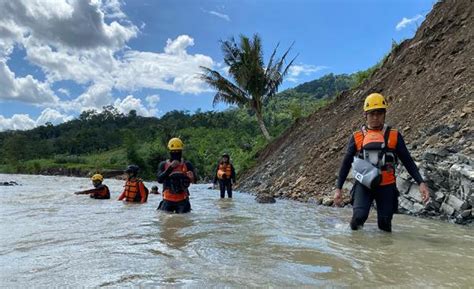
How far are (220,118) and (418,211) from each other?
58899 millimetres

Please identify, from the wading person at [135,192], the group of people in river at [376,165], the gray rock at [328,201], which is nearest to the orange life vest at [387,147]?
the group of people in river at [376,165]

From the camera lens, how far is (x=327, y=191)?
11969 mm

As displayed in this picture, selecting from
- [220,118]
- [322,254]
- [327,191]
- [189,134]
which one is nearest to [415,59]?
[327,191]

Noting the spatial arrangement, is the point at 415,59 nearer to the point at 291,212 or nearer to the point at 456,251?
the point at 291,212

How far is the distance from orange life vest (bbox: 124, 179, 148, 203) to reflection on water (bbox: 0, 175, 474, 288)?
159 inches

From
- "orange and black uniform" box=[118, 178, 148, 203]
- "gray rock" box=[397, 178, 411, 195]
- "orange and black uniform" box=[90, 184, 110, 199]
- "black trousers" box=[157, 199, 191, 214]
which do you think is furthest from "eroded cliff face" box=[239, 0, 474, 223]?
"orange and black uniform" box=[90, 184, 110, 199]

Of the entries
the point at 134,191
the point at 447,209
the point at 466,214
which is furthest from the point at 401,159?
the point at 134,191

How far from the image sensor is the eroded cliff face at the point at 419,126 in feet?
24.7

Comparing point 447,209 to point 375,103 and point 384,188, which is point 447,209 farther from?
point 375,103

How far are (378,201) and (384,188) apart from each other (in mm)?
228

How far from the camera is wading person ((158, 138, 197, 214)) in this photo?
27.3 ft

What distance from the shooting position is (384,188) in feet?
18.1

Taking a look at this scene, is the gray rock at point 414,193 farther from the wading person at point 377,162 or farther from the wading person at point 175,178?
the wading person at point 175,178

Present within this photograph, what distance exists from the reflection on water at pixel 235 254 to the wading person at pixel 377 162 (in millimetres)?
475
